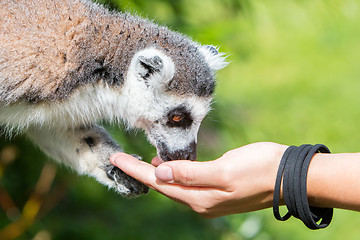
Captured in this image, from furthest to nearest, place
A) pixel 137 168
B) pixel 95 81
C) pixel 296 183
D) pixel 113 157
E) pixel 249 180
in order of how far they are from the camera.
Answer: pixel 95 81 < pixel 113 157 < pixel 137 168 < pixel 249 180 < pixel 296 183

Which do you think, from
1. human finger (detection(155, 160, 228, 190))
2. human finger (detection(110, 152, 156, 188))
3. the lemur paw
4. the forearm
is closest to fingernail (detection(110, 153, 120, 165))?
human finger (detection(110, 152, 156, 188))

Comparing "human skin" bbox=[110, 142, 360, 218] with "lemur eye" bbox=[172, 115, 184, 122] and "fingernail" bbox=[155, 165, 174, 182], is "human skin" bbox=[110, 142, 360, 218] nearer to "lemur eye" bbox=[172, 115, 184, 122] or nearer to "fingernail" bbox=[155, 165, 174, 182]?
"fingernail" bbox=[155, 165, 174, 182]

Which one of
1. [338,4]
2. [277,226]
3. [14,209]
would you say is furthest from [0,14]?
[277,226]

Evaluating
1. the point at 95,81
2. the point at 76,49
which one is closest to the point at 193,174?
the point at 95,81

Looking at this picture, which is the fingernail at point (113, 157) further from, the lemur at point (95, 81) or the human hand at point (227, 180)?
the human hand at point (227, 180)

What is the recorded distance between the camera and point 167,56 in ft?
10.3

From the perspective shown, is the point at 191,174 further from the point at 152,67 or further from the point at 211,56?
the point at 211,56

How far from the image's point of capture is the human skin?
7.88 feet

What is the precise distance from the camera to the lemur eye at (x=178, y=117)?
129 inches

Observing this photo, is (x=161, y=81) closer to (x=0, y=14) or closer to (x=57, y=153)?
(x=57, y=153)

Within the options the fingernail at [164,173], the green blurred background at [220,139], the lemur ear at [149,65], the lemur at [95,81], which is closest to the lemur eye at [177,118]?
the lemur at [95,81]

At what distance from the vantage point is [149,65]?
3.04 metres

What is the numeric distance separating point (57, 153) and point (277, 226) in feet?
9.95

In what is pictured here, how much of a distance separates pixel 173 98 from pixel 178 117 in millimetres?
137
